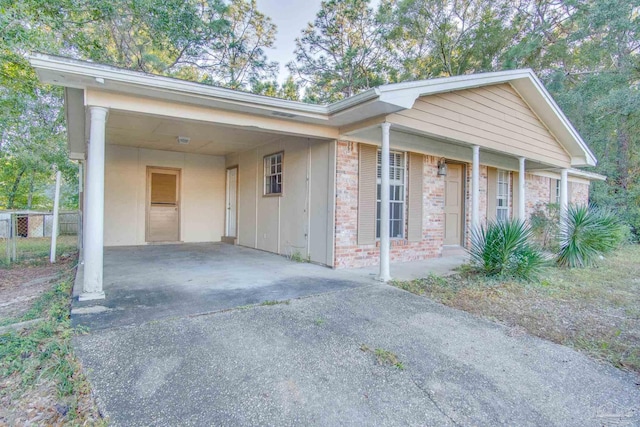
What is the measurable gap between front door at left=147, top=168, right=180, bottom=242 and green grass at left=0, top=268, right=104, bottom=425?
6128 millimetres

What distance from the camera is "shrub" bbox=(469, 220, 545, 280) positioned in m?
5.34

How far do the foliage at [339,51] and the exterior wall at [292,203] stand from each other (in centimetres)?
926

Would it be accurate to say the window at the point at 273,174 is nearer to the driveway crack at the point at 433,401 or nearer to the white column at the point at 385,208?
the white column at the point at 385,208

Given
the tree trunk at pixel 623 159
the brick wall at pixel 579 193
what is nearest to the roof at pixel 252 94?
the brick wall at pixel 579 193

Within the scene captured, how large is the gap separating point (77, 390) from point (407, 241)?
5.93 m

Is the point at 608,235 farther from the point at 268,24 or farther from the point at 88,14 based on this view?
the point at 268,24

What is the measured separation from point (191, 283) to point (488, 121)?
622cm

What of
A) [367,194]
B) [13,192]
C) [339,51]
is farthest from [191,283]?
[13,192]

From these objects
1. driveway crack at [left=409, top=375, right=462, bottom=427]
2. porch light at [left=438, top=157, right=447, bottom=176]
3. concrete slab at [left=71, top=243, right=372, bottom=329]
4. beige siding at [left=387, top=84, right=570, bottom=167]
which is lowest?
driveway crack at [left=409, top=375, right=462, bottom=427]

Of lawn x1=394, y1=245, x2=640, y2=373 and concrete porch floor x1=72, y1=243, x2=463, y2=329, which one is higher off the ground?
concrete porch floor x1=72, y1=243, x2=463, y2=329

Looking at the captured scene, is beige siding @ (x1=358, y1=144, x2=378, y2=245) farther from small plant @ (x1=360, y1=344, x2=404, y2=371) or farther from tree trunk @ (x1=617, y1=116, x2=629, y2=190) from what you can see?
tree trunk @ (x1=617, y1=116, x2=629, y2=190)

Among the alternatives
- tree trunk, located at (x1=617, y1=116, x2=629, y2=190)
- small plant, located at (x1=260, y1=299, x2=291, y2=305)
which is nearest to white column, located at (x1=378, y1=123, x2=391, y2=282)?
small plant, located at (x1=260, y1=299, x2=291, y2=305)

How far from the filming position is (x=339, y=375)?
93.7 inches

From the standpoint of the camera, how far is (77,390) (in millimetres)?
2090
